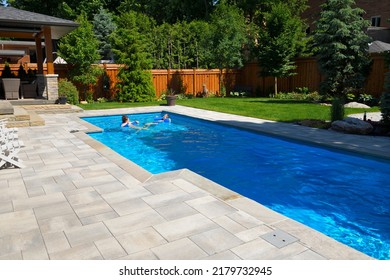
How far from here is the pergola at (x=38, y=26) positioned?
13922mm

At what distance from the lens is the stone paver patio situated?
3.29m

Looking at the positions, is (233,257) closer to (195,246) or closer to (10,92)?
(195,246)

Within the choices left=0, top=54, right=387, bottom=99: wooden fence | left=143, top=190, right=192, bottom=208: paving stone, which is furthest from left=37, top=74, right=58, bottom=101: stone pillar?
left=143, top=190, right=192, bottom=208: paving stone

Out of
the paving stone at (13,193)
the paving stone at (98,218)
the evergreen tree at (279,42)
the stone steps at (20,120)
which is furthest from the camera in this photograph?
the evergreen tree at (279,42)

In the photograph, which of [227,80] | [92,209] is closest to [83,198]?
[92,209]

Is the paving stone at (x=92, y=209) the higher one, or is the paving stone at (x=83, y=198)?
the paving stone at (x=83, y=198)

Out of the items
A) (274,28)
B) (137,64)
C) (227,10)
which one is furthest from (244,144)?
(227,10)

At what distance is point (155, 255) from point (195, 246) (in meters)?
0.42

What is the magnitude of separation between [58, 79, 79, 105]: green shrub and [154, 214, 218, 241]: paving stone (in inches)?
576

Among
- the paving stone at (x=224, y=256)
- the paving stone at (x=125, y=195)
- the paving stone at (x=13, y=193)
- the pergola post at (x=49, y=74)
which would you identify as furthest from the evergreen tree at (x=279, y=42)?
the paving stone at (x=224, y=256)

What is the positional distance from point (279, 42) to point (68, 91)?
12266 millimetres

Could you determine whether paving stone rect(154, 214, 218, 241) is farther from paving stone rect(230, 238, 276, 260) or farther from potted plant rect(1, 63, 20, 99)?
potted plant rect(1, 63, 20, 99)

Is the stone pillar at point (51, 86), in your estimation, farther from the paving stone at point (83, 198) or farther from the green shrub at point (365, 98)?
the green shrub at point (365, 98)
